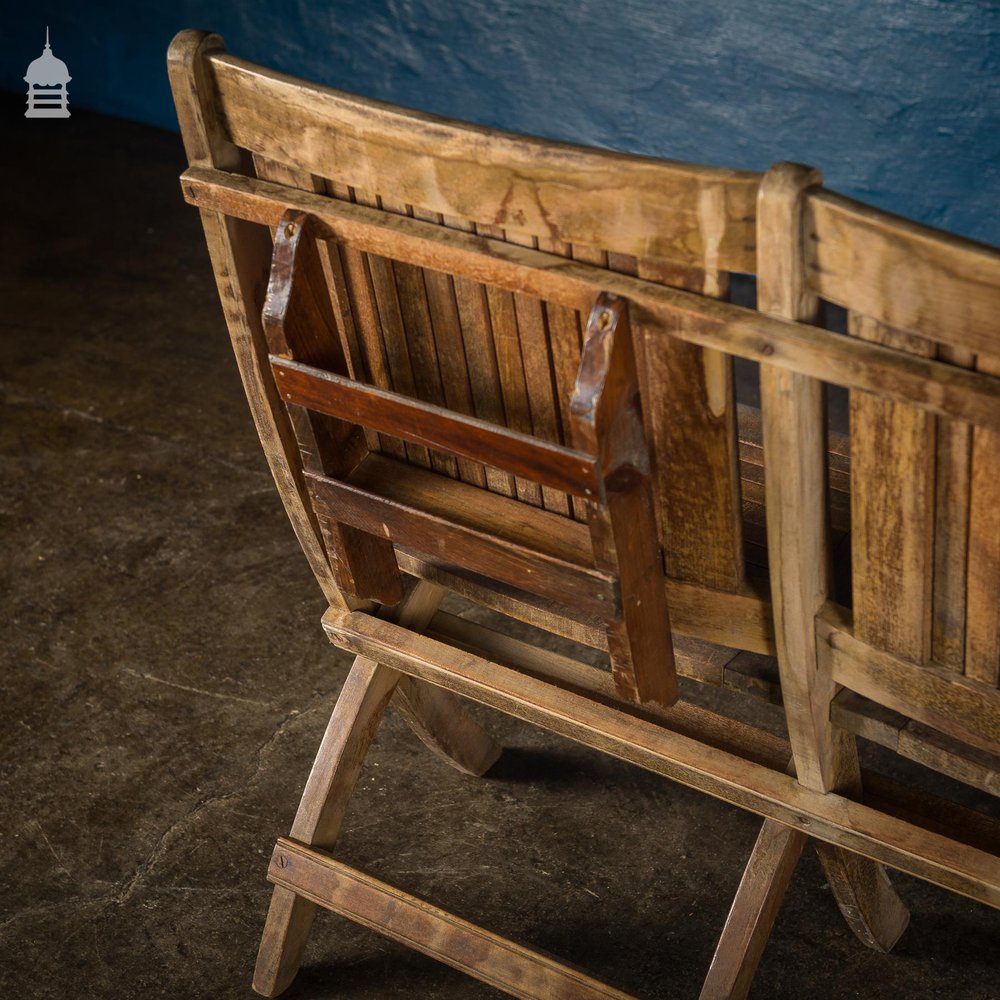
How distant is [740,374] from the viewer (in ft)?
11.7

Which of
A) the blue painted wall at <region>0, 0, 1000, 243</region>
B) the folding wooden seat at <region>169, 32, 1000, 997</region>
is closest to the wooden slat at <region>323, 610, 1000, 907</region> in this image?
the folding wooden seat at <region>169, 32, 1000, 997</region>

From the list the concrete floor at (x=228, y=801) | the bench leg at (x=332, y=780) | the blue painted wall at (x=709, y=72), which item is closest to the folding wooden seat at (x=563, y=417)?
the bench leg at (x=332, y=780)

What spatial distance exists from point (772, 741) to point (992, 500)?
672 millimetres

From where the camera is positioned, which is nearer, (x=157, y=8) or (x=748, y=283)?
(x=748, y=283)

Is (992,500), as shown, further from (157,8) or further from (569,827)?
(157,8)

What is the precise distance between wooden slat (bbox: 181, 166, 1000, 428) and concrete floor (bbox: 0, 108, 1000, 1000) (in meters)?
1.17

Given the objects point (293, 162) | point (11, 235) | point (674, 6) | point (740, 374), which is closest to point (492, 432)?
point (293, 162)

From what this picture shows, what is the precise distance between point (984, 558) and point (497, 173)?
56cm

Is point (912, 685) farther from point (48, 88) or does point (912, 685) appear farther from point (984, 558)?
point (48, 88)

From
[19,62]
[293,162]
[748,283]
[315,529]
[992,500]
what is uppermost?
[293,162]

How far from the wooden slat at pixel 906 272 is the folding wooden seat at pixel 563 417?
0.02 meters

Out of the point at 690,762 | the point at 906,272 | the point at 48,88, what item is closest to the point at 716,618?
the point at 690,762

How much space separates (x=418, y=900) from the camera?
2.03 meters

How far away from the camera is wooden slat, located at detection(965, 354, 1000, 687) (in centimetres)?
126
